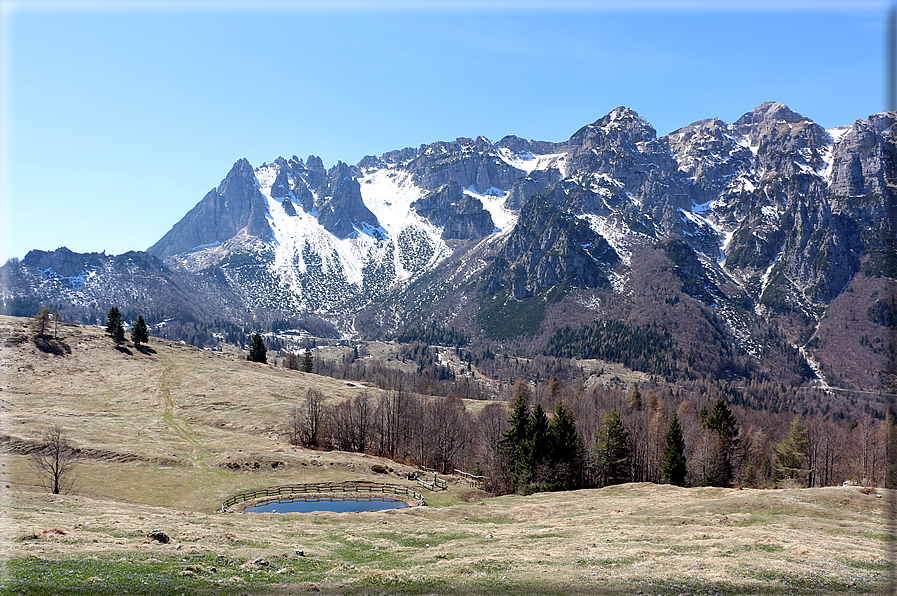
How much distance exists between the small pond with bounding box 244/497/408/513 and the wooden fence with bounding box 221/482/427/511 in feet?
8.22

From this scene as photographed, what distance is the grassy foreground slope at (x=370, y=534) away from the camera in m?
23.8

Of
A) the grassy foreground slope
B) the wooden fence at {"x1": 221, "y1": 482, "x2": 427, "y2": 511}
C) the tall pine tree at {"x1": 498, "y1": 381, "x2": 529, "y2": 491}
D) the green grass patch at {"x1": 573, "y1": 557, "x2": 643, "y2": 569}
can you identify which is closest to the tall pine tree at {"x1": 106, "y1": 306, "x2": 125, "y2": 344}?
the grassy foreground slope

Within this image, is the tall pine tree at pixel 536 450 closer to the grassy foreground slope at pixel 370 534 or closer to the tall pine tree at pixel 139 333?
the grassy foreground slope at pixel 370 534

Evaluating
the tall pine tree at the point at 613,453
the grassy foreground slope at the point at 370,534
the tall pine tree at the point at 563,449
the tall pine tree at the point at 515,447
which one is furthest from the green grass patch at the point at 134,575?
the tall pine tree at the point at 613,453

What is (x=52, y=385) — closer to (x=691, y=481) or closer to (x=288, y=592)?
(x=288, y=592)

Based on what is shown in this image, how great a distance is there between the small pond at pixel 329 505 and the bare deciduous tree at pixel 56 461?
2415 cm

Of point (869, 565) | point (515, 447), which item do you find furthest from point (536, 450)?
point (869, 565)

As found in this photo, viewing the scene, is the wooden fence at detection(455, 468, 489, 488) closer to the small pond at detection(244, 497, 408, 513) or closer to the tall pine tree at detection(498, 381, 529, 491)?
the tall pine tree at detection(498, 381, 529, 491)

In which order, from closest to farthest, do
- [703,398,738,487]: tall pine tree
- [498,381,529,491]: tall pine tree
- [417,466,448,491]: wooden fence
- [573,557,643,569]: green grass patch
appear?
1. [573,557,643,569]: green grass patch
2. [417,466,448,491]: wooden fence
3. [498,381,529,491]: tall pine tree
4. [703,398,738,487]: tall pine tree

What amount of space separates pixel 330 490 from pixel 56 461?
35.0 metres

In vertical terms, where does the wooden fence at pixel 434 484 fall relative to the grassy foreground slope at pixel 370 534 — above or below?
below

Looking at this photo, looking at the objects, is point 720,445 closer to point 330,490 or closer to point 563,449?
point 563,449

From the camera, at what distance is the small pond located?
204ft

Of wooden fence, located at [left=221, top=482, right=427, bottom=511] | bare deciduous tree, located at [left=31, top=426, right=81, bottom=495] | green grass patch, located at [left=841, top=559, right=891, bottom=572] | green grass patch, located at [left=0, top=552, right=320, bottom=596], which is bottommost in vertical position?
wooden fence, located at [left=221, top=482, right=427, bottom=511]
